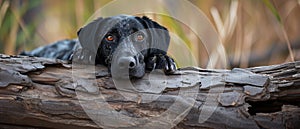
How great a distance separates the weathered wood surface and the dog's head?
0.51 feet

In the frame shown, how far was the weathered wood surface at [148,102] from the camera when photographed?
1614mm

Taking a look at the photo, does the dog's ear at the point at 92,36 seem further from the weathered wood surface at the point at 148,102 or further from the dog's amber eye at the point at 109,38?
the weathered wood surface at the point at 148,102

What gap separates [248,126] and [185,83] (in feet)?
0.93

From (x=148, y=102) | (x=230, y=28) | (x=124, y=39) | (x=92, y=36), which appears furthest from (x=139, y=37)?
(x=230, y=28)

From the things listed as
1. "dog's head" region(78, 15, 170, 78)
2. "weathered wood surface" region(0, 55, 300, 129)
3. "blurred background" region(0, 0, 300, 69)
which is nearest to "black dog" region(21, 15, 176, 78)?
"dog's head" region(78, 15, 170, 78)

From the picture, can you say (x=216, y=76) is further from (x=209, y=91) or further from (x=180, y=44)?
(x=180, y=44)

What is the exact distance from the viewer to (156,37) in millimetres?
2004

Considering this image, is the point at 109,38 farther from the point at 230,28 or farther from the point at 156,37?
the point at 230,28

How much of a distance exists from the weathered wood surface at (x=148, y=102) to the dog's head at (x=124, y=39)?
154 millimetres

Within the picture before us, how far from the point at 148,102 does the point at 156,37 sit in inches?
17.5

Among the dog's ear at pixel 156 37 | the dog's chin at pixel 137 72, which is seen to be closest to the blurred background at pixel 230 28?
the dog's ear at pixel 156 37

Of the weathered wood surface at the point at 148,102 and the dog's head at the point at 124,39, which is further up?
the dog's head at the point at 124,39

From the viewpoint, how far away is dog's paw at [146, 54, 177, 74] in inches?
72.6

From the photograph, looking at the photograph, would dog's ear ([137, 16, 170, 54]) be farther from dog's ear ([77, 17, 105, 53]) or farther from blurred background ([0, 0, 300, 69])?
blurred background ([0, 0, 300, 69])
